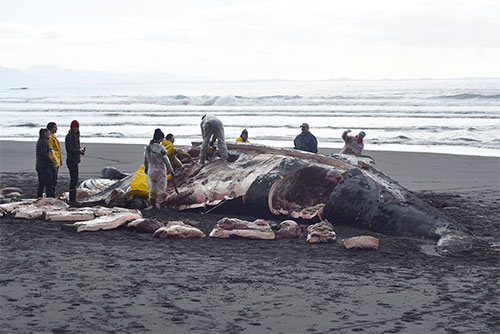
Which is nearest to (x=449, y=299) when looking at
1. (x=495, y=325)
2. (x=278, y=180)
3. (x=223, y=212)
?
(x=495, y=325)

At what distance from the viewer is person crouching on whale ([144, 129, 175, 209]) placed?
12.9 metres

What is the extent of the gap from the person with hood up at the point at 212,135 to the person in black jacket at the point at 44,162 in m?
2.89

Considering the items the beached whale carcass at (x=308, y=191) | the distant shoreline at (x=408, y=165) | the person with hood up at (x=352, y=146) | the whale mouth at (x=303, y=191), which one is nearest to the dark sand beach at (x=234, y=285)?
the beached whale carcass at (x=308, y=191)

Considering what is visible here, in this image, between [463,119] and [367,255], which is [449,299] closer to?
[367,255]

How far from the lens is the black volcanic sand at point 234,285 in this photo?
668cm

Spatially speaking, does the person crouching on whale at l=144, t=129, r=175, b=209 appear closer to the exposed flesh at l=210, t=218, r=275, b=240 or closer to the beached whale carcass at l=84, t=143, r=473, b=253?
the beached whale carcass at l=84, t=143, r=473, b=253

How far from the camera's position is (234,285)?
803cm

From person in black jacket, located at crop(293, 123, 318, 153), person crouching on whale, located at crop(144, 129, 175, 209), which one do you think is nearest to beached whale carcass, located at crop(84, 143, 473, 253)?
person crouching on whale, located at crop(144, 129, 175, 209)

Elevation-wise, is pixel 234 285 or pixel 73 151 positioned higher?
pixel 73 151

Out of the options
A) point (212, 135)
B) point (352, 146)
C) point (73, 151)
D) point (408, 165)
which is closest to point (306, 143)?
point (352, 146)

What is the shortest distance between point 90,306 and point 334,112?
4924cm

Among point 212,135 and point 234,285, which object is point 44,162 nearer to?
A: point 212,135

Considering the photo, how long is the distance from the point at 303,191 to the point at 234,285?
492cm

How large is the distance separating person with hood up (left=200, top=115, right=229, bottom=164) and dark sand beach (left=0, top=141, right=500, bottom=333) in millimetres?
1758
